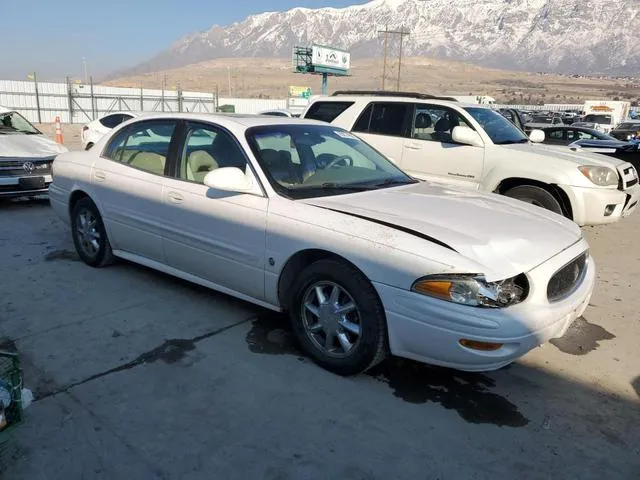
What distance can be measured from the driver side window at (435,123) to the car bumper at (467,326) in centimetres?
415

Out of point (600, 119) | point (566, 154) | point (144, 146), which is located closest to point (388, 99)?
point (566, 154)

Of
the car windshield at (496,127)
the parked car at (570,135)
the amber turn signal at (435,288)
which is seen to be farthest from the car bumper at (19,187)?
the parked car at (570,135)

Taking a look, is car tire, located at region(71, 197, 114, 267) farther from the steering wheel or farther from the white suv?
the white suv

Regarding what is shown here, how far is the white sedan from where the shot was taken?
297 centimetres

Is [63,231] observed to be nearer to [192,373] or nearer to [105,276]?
[105,276]

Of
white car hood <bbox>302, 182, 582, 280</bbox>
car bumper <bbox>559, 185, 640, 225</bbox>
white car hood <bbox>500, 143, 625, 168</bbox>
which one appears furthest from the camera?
white car hood <bbox>500, 143, 625, 168</bbox>

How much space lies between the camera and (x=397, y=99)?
24.5 feet

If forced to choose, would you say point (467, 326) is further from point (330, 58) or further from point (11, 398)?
point (330, 58)

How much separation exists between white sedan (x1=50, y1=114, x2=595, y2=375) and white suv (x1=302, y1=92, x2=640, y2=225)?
249 centimetres

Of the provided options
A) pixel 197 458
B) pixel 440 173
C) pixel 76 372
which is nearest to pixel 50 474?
pixel 197 458

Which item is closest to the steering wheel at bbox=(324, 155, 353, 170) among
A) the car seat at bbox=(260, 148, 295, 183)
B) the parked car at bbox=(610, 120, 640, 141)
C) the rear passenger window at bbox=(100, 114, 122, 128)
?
the car seat at bbox=(260, 148, 295, 183)

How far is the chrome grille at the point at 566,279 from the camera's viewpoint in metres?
3.22

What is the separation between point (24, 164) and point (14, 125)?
1.59 metres

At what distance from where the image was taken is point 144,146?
480cm
